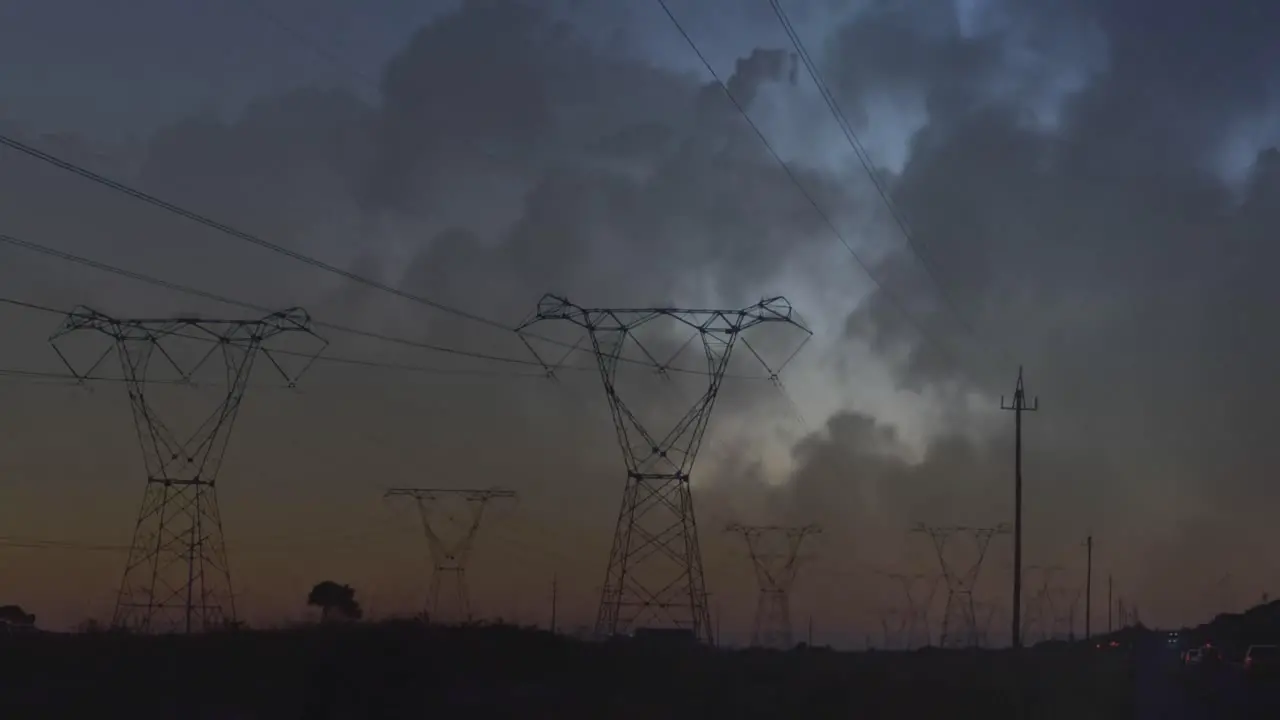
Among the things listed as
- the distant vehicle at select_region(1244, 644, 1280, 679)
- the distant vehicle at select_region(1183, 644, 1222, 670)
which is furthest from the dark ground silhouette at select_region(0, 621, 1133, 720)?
the distant vehicle at select_region(1183, 644, 1222, 670)

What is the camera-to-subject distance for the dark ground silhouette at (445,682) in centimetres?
3209

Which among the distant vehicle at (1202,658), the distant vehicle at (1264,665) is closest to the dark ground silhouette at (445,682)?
the distant vehicle at (1264,665)

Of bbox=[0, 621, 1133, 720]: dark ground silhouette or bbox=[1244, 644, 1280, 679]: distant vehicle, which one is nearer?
bbox=[0, 621, 1133, 720]: dark ground silhouette

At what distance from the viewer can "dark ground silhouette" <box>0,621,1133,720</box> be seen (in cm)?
3209

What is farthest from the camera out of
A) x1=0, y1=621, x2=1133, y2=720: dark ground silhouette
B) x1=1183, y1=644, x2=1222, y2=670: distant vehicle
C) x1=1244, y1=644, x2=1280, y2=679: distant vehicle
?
x1=1183, y1=644, x2=1222, y2=670: distant vehicle

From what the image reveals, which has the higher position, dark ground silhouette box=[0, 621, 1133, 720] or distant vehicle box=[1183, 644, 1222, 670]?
dark ground silhouette box=[0, 621, 1133, 720]

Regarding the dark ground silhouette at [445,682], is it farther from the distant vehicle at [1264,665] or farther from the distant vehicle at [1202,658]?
the distant vehicle at [1202,658]

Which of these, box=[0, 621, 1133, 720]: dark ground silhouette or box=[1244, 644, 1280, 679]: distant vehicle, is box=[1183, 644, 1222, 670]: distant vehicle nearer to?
box=[1244, 644, 1280, 679]: distant vehicle

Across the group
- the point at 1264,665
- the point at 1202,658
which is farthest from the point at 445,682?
the point at 1202,658

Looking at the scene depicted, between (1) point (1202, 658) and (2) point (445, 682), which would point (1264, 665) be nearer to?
(1) point (1202, 658)

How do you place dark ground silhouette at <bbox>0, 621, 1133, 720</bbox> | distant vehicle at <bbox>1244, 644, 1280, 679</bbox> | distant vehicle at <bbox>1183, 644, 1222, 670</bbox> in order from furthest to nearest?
distant vehicle at <bbox>1183, 644, 1222, 670</bbox> < distant vehicle at <bbox>1244, 644, 1280, 679</bbox> < dark ground silhouette at <bbox>0, 621, 1133, 720</bbox>

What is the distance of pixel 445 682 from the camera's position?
40969mm

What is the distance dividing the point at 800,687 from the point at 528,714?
17.9 metres

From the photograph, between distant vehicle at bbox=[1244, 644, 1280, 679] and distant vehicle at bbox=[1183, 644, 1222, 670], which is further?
distant vehicle at bbox=[1183, 644, 1222, 670]
